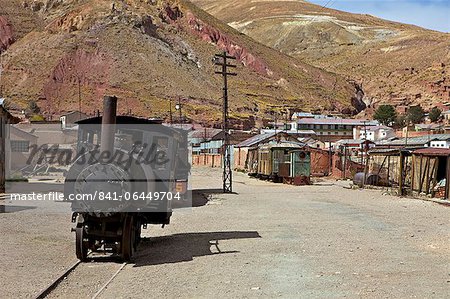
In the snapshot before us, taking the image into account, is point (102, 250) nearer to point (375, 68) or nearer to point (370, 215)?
point (370, 215)

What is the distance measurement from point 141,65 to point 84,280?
10323cm

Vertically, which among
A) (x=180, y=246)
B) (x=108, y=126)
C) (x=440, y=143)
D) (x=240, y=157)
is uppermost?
(x=440, y=143)

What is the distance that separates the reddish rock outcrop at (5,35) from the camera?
125 m

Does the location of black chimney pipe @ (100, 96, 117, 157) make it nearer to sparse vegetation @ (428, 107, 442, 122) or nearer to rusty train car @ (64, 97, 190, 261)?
rusty train car @ (64, 97, 190, 261)

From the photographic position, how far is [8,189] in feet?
95.2

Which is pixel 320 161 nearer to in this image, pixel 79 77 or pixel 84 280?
pixel 84 280

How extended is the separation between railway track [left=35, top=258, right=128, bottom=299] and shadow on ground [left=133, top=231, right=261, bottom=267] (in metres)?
0.66

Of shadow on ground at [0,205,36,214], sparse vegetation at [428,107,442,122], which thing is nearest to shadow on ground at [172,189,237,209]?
shadow on ground at [0,205,36,214]

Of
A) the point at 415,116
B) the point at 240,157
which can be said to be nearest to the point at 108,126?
the point at 240,157

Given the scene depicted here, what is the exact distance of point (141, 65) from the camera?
364 feet

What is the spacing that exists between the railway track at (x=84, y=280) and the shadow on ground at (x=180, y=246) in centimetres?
66

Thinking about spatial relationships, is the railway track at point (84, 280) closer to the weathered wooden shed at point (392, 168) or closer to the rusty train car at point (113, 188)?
the rusty train car at point (113, 188)

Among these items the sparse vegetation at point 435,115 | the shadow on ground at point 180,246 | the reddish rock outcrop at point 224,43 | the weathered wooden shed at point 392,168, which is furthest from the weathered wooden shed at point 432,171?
the reddish rock outcrop at point 224,43

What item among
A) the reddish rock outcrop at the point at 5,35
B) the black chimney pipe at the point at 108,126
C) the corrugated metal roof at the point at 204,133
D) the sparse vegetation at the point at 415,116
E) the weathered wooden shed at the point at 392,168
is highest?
the reddish rock outcrop at the point at 5,35
